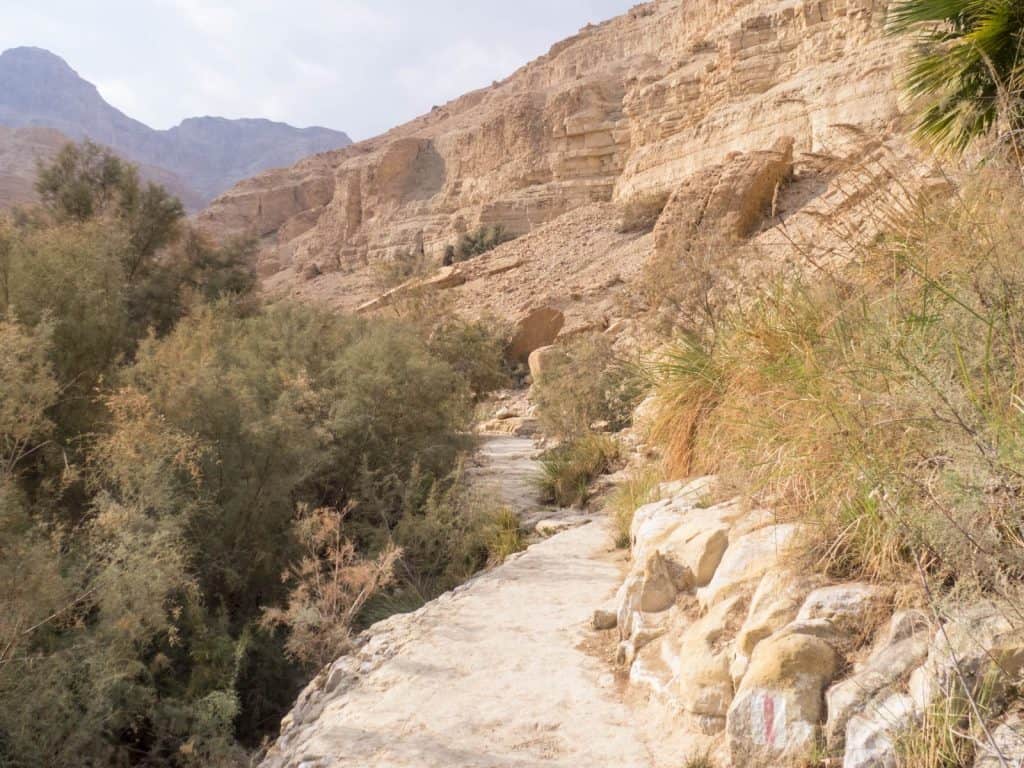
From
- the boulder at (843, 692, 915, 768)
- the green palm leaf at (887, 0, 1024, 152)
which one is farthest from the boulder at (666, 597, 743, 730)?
the green palm leaf at (887, 0, 1024, 152)

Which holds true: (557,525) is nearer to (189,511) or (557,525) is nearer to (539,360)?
(189,511)

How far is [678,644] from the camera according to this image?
10.3 ft

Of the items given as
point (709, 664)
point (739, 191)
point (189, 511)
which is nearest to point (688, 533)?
point (709, 664)

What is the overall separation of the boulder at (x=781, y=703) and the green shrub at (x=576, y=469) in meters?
5.46

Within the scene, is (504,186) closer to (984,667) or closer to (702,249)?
(702,249)

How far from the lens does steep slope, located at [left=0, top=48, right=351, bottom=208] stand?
116 m

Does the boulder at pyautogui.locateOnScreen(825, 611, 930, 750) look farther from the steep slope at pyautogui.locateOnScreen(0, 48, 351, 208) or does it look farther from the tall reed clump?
the steep slope at pyautogui.locateOnScreen(0, 48, 351, 208)

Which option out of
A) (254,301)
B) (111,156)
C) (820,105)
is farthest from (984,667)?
(820,105)

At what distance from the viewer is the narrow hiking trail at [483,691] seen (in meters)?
2.92

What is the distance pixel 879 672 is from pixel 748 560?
3.04 feet

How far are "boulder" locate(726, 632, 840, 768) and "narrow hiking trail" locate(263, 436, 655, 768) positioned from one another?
452mm

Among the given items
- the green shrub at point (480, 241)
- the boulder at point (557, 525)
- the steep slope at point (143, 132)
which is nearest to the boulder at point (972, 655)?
the boulder at point (557, 525)

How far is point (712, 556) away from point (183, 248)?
1494 centimetres

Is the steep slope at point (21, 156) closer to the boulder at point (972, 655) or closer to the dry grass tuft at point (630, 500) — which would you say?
the dry grass tuft at point (630, 500)
